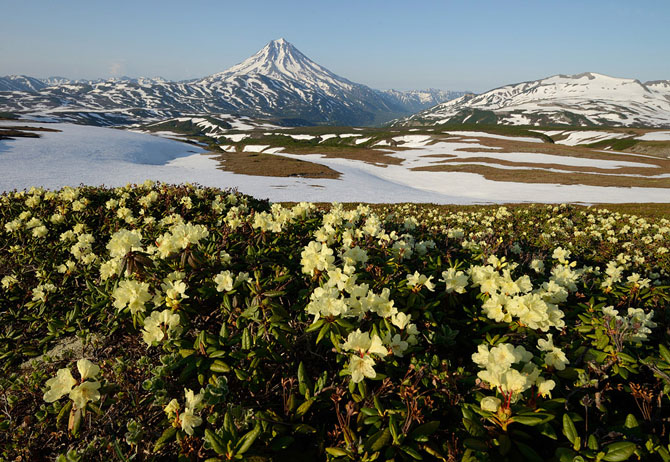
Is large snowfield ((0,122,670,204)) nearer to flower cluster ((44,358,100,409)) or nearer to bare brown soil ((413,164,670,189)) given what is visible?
bare brown soil ((413,164,670,189))

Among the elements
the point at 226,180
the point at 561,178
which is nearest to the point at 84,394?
the point at 226,180

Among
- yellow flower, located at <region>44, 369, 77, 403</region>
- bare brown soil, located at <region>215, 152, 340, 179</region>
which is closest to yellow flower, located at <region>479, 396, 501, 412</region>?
yellow flower, located at <region>44, 369, 77, 403</region>

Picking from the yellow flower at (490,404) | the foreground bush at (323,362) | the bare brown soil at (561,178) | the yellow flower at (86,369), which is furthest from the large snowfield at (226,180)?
the yellow flower at (490,404)

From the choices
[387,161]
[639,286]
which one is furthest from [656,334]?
[387,161]

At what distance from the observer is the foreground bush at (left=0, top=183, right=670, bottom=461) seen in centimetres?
185

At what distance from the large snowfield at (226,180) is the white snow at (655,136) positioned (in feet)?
320

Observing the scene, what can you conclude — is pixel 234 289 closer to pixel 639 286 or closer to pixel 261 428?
pixel 261 428

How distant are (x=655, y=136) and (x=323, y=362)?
150317mm

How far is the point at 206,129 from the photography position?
17062 cm

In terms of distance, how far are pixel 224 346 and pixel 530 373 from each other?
2.22 meters

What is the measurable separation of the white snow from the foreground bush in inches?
5487

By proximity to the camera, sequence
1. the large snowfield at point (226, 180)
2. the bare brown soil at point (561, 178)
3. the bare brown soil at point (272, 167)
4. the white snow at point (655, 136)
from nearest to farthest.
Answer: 1. the large snowfield at point (226, 180)
2. the bare brown soil at point (272, 167)
3. the bare brown soil at point (561, 178)
4. the white snow at point (655, 136)

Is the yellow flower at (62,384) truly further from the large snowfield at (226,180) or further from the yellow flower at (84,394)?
the large snowfield at (226,180)

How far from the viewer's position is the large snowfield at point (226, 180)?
23906 mm
